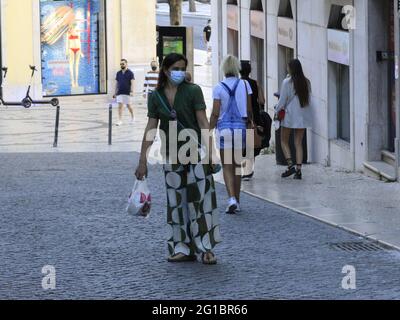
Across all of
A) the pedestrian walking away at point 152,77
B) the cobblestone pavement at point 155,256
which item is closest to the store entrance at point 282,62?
the cobblestone pavement at point 155,256

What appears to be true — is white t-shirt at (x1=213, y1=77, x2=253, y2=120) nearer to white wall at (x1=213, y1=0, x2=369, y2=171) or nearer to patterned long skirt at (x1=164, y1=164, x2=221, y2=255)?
patterned long skirt at (x1=164, y1=164, x2=221, y2=255)

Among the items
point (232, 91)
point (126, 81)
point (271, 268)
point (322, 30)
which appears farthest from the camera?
point (126, 81)

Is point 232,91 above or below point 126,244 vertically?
above

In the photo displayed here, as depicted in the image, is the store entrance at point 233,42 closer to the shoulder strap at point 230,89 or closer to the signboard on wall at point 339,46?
the signboard on wall at point 339,46

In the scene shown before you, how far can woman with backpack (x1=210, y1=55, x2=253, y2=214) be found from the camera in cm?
1346

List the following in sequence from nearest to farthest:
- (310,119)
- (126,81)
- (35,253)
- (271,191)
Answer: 1. (35,253)
2. (271,191)
3. (310,119)
4. (126,81)

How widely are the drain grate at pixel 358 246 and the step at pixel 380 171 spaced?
518 cm

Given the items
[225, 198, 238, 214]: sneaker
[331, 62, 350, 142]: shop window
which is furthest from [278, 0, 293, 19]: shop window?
Answer: [225, 198, 238, 214]: sneaker

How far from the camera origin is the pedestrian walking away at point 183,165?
10.3 meters

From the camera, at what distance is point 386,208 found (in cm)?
1411
